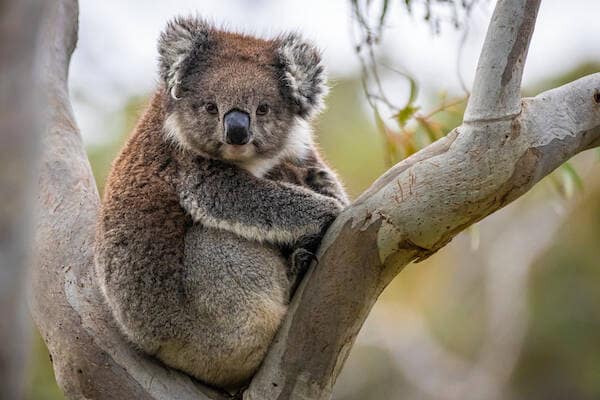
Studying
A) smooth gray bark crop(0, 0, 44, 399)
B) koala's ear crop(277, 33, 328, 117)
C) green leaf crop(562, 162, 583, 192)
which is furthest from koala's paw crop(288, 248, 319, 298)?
smooth gray bark crop(0, 0, 44, 399)

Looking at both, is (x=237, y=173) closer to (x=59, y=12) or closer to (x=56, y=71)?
(x=56, y=71)

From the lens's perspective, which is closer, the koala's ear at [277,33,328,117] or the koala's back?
the koala's back

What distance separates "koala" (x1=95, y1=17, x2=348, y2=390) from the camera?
137 inches

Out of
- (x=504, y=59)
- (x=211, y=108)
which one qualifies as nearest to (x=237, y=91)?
(x=211, y=108)

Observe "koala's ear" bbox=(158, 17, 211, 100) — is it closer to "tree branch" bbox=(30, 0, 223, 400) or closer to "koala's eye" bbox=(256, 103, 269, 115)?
"koala's eye" bbox=(256, 103, 269, 115)

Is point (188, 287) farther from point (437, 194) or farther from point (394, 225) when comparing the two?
point (437, 194)

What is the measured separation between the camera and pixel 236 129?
12.0ft

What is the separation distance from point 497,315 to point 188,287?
8.33 meters

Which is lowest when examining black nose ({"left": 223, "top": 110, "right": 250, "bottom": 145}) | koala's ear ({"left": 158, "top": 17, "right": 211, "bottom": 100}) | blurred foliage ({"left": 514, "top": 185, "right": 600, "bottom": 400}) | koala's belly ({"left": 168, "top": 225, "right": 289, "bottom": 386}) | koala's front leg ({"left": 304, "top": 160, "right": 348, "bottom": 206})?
blurred foliage ({"left": 514, "top": 185, "right": 600, "bottom": 400})

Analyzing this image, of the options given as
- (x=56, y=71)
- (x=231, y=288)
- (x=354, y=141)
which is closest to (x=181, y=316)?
(x=231, y=288)

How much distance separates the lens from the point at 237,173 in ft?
12.5

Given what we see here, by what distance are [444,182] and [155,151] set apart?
1435 mm

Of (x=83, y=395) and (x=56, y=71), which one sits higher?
(x=56, y=71)

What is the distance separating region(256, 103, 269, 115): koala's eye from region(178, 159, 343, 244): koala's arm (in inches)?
12.8
